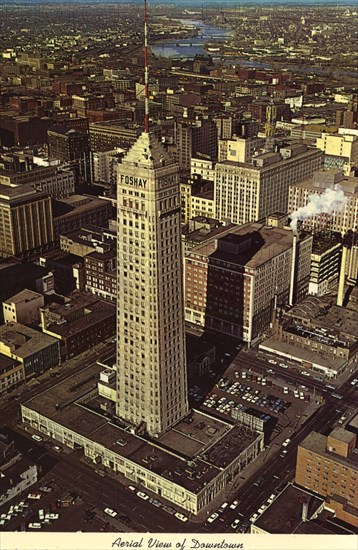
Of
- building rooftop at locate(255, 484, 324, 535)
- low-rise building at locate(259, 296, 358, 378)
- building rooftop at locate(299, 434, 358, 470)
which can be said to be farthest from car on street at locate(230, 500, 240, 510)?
low-rise building at locate(259, 296, 358, 378)

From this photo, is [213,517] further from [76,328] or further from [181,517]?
[76,328]

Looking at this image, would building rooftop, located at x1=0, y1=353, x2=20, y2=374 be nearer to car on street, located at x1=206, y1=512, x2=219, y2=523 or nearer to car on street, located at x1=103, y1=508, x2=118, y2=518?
car on street, located at x1=103, y1=508, x2=118, y2=518

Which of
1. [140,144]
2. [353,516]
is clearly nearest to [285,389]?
[353,516]

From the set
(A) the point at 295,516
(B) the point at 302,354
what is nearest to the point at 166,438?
(A) the point at 295,516

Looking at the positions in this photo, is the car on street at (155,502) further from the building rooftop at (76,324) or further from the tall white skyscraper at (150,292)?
the building rooftop at (76,324)

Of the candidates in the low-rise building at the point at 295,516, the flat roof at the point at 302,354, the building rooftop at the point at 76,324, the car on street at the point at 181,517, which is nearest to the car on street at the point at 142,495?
the car on street at the point at 181,517

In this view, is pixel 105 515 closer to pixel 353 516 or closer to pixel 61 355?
pixel 353 516
